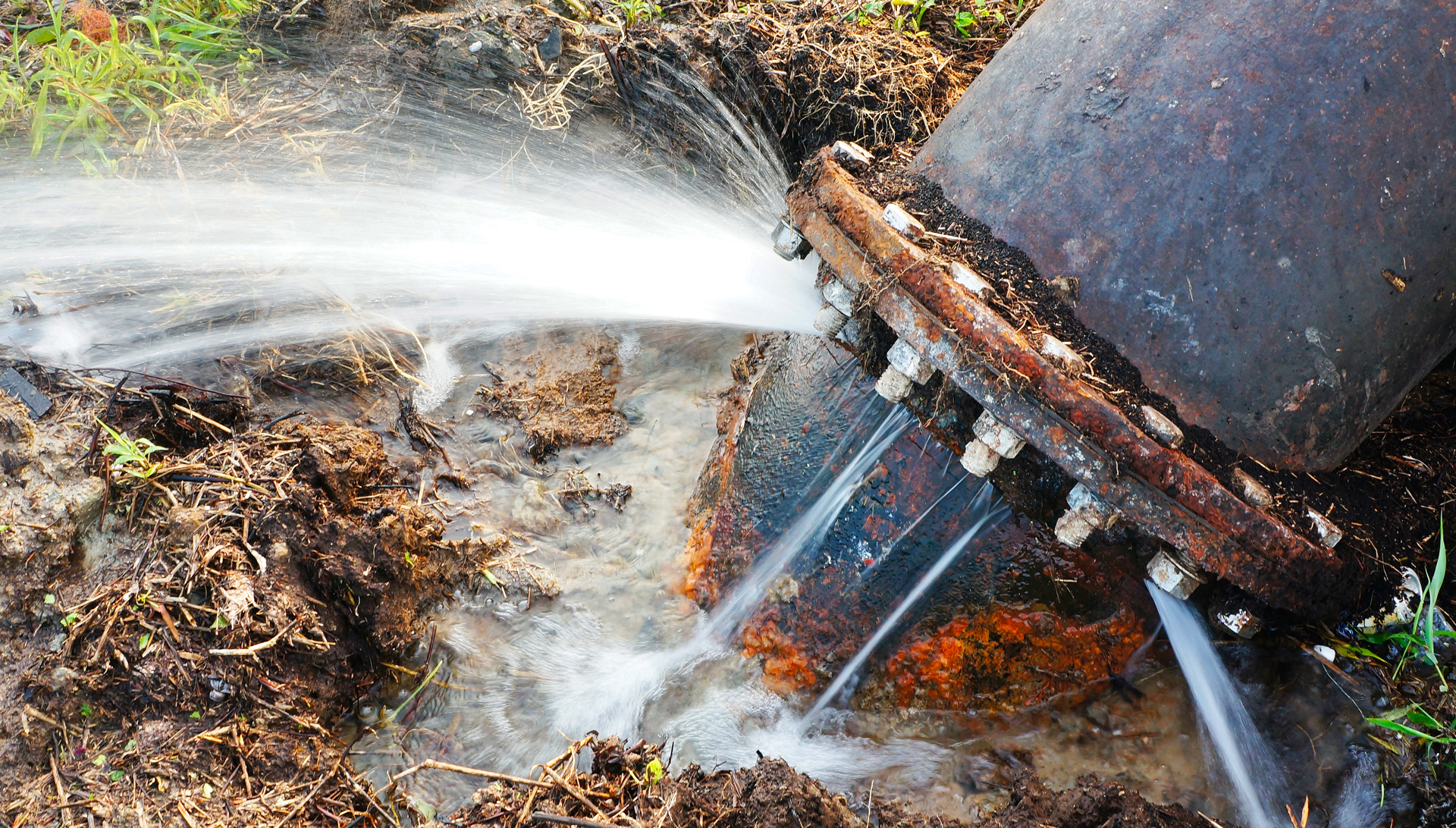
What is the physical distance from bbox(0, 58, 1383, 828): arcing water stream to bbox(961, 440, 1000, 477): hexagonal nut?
343 millimetres

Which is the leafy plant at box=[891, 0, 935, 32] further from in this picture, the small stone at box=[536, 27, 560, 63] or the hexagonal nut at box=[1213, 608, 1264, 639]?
the hexagonal nut at box=[1213, 608, 1264, 639]

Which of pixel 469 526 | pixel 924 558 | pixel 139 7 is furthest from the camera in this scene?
pixel 139 7

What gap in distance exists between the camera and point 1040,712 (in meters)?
2.35

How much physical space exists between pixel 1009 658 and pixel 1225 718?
61cm

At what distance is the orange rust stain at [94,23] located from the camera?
11.3ft

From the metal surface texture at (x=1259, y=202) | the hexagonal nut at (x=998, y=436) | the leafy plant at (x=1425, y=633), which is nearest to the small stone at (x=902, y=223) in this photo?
the metal surface texture at (x=1259, y=202)

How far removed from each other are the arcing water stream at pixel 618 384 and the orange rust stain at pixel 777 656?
4cm

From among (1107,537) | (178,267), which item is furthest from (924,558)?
(178,267)

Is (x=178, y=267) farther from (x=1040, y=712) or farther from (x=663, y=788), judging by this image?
(x=1040, y=712)

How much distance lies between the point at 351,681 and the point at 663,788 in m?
0.93

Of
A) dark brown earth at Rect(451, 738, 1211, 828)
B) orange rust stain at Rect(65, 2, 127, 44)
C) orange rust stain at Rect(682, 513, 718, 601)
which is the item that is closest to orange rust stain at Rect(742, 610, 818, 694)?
orange rust stain at Rect(682, 513, 718, 601)

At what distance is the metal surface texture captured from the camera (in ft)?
5.44

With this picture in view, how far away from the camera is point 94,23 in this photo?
3.44m

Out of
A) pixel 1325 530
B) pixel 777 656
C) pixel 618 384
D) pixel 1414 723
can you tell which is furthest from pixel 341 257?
pixel 1414 723
